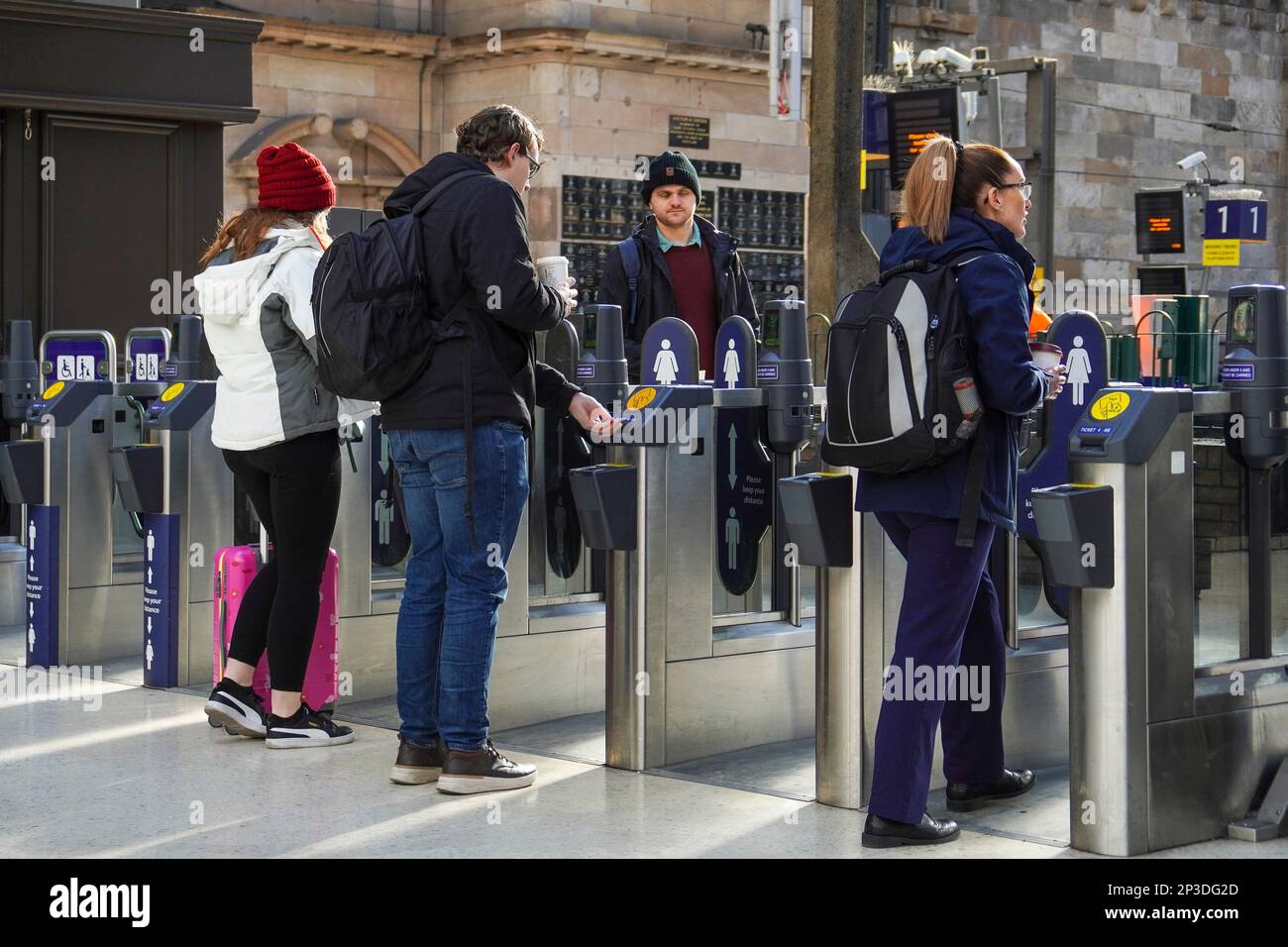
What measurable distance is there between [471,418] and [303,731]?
1.35 meters

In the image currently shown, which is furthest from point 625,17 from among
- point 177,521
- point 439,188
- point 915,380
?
point 915,380

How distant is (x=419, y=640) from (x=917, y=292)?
1.62 meters

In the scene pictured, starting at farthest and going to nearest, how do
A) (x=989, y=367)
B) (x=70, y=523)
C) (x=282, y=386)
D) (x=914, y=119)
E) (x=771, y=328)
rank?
(x=914, y=119), (x=70, y=523), (x=771, y=328), (x=282, y=386), (x=989, y=367)

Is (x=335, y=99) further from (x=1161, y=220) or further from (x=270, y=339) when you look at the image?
(x=270, y=339)

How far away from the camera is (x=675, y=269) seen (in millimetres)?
6340

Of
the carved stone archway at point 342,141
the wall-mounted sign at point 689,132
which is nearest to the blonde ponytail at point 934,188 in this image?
the carved stone archway at point 342,141

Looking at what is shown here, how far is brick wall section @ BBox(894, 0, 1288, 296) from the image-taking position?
2077cm

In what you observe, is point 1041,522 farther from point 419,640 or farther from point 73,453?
point 73,453

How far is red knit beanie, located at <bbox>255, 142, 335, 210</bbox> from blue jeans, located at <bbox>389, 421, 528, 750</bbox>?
3.01 ft

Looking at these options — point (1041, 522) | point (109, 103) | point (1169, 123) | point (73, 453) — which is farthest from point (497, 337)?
point (1169, 123)

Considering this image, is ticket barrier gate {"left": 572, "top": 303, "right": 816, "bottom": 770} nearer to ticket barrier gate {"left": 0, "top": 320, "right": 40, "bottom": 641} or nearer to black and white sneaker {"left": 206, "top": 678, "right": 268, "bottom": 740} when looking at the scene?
black and white sneaker {"left": 206, "top": 678, "right": 268, "bottom": 740}

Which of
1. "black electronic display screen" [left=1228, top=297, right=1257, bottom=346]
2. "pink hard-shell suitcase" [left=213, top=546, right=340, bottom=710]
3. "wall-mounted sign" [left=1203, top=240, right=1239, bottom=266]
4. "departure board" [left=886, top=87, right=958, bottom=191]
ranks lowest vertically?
"pink hard-shell suitcase" [left=213, top=546, right=340, bottom=710]

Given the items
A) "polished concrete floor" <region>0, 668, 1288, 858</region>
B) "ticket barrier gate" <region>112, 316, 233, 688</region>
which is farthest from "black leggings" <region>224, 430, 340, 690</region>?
"ticket barrier gate" <region>112, 316, 233, 688</region>

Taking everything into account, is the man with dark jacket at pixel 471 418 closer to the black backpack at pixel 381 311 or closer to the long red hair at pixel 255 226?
the black backpack at pixel 381 311
